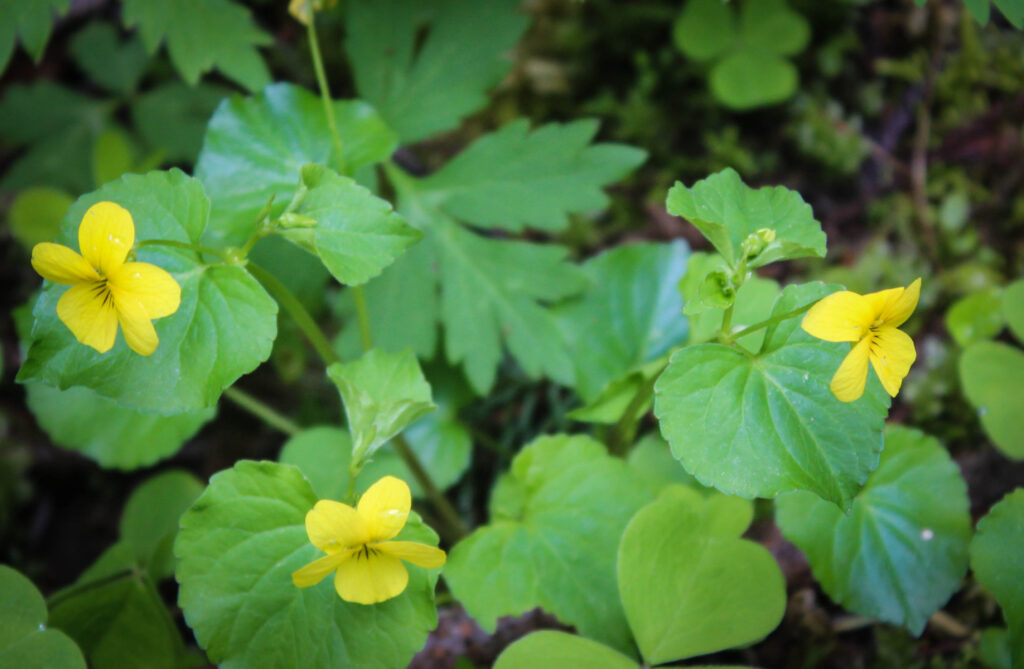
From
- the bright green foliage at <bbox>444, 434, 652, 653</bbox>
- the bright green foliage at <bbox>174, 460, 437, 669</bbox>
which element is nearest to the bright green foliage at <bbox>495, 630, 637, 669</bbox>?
the bright green foliage at <bbox>444, 434, 652, 653</bbox>

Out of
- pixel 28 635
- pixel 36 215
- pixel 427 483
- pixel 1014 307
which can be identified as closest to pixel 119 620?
pixel 28 635

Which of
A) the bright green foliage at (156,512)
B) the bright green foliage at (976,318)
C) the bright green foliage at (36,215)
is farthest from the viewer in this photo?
the bright green foliage at (36,215)

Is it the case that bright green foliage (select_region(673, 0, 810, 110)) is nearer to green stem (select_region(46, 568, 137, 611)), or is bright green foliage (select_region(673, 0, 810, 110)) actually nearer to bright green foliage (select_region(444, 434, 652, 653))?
bright green foliage (select_region(444, 434, 652, 653))

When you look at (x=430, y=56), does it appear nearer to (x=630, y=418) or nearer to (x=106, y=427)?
(x=630, y=418)

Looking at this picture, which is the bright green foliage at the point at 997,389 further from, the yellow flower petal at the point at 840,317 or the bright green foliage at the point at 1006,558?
the yellow flower petal at the point at 840,317

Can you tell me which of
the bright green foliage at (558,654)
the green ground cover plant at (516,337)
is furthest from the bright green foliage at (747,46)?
the bright green foliage at (558,654)

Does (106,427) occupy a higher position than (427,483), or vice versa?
(106,427)
